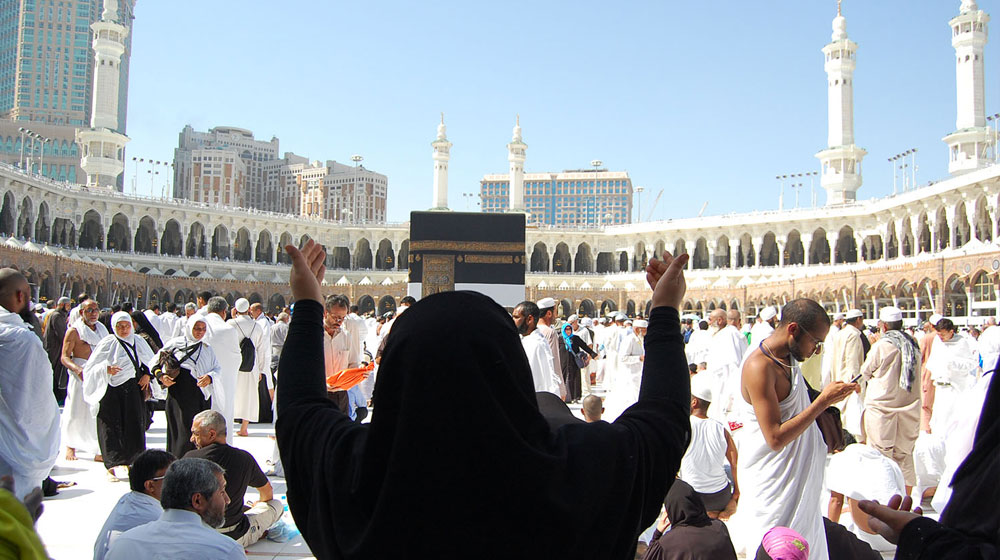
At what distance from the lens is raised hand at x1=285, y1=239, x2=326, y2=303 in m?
1.27

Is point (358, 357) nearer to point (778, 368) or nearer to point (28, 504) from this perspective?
point (778, 368)

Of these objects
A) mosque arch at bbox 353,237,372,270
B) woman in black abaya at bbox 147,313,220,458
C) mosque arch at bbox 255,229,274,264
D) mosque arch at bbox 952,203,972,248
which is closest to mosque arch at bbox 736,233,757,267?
mosque arch at bbox 952,203,972,248

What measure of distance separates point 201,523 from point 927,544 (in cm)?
185

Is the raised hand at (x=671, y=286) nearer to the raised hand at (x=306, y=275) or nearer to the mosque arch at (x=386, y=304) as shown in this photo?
the raised hand at (x=306, y=275)

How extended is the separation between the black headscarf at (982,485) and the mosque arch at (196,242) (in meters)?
42.6

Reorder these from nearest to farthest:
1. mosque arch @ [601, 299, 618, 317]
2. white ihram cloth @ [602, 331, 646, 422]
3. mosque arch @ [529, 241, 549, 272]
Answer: white ihram cloth @ [602, 331, 646, 422] → mosque arch @ [601, 299, 618, 317] → mosque arch @ [529, 241, 549, 272]

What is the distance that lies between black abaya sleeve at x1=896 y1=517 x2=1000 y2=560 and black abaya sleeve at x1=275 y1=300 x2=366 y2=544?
0.85 m

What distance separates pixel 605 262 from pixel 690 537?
1812 inches

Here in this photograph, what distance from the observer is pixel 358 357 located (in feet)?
17.8

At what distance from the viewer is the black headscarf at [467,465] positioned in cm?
91

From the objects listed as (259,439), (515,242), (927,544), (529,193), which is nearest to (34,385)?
(927,544)

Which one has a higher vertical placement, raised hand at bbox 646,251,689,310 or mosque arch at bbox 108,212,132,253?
mosque arch at bbox 108,212,132,253

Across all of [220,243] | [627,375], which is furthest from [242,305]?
[220,243]

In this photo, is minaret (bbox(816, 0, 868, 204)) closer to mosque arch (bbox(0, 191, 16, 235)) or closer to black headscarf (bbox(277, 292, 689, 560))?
mosque arch (bbox(0, 191, 16, 235))
